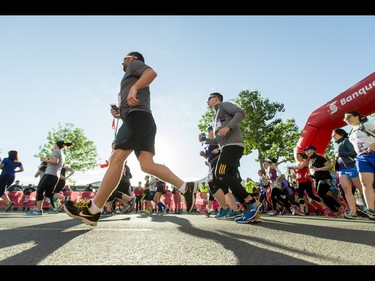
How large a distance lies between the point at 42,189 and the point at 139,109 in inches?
222

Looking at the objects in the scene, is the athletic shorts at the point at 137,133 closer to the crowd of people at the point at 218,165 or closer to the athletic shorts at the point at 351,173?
the crowd of people at the point at 218,165

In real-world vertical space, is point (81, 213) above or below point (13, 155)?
below

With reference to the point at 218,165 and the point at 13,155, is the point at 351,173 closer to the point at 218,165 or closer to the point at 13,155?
the point at 218,165

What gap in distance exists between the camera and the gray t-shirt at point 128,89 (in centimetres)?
350

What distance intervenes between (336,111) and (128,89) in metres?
8.19

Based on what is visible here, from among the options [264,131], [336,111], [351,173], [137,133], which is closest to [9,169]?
[137,133]

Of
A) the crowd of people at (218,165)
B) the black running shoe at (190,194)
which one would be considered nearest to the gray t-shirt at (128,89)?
the crowd of people at (218,165)

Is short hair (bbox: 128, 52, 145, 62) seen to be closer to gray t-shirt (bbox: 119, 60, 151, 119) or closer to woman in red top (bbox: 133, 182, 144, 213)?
gray t-shirt (bbox: 119, 60, 151, 119)

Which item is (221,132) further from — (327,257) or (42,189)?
(42,189)

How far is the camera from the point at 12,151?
959 cm

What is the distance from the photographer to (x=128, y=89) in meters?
3.61

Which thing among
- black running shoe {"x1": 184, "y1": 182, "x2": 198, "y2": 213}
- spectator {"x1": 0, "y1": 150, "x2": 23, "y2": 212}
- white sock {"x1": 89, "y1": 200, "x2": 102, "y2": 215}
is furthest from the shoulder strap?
spectator {"x1": 0, "y1": 150, "x2": 23, "y2": 212}
